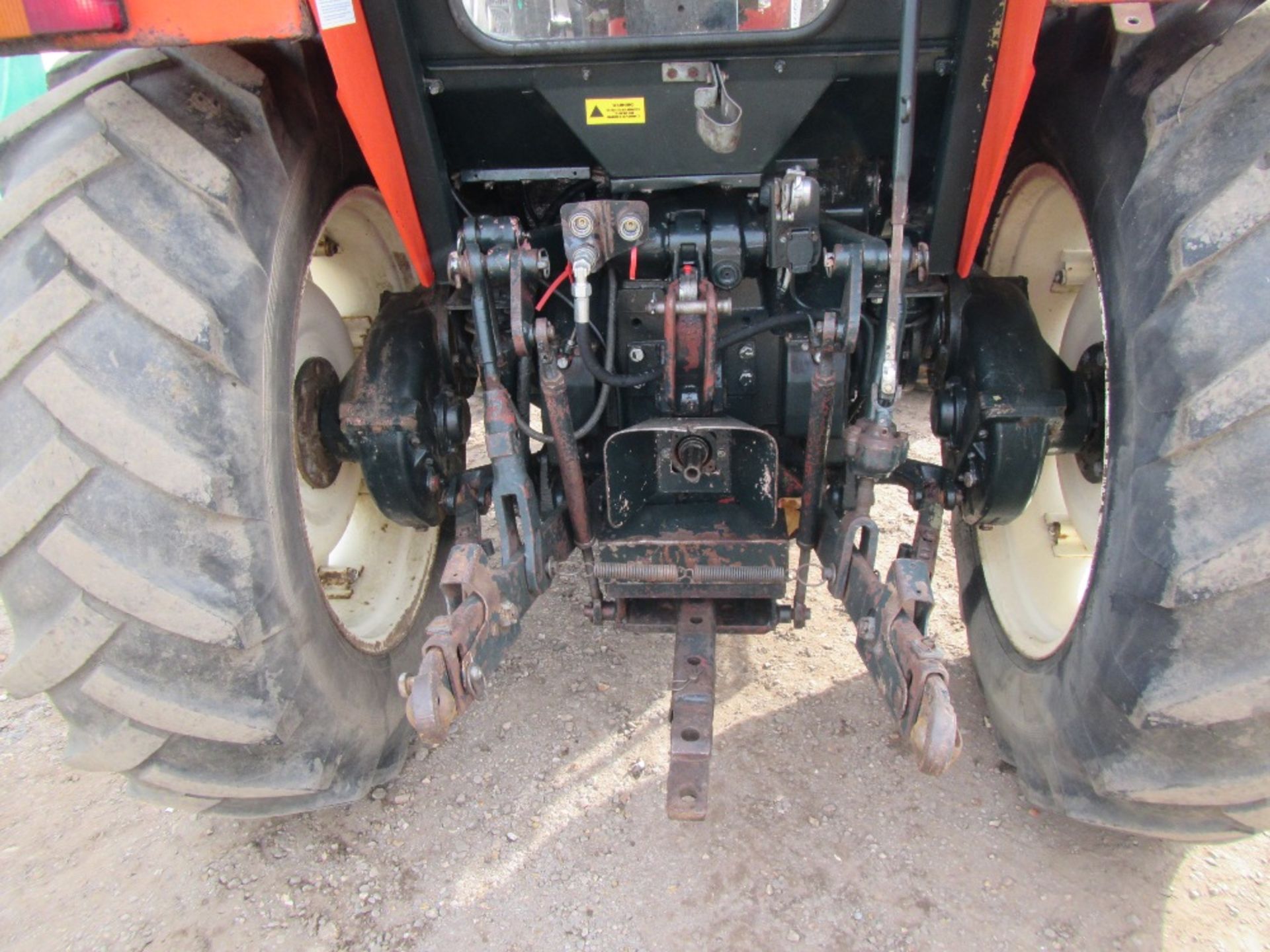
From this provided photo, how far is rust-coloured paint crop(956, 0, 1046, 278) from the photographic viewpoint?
1.41 m

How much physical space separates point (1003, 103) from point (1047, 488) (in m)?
1.11

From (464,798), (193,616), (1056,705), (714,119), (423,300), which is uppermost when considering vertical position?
(714,119)

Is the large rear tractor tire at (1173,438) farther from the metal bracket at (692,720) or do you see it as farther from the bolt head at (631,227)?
the bolt head at (631,227)

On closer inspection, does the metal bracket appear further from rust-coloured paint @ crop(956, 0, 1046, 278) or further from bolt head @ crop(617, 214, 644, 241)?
rust-coloured paint @ crop(956, 0, 1046, 278)

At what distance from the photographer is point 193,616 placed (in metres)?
1.38

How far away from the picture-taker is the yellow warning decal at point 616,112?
1.67 m

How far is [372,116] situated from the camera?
1602mm

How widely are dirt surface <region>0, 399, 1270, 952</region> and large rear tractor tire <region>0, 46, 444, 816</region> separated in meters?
0.44

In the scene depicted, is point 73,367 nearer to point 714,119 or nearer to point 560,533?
point 560,533

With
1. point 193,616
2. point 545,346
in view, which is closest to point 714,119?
point 545,346

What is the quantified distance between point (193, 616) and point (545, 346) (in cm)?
77

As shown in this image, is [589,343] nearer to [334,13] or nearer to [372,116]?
[372,116]

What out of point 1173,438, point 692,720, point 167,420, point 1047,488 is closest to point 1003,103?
point 1173,438

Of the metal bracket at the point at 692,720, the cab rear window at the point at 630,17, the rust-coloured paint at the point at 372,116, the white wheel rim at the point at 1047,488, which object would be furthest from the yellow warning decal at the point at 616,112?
the metal bracket at the point at 692,720
